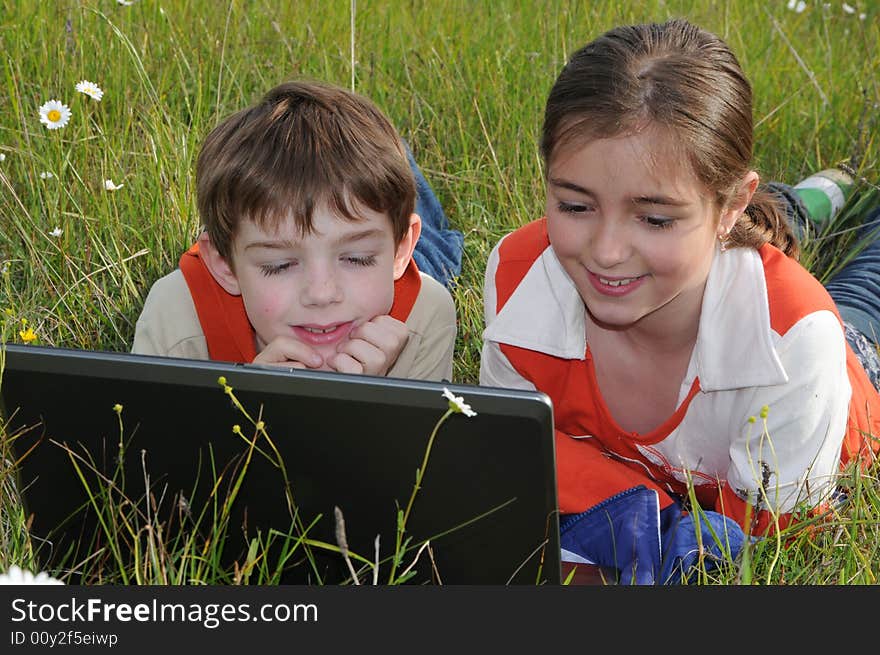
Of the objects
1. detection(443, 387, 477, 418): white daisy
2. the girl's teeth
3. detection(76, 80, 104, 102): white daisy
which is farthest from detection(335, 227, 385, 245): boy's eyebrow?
detection(76, 80, 104, 102): white daisy

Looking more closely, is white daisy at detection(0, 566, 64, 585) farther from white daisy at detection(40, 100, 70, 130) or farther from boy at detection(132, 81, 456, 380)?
white daisy at detection(40, 100, 70, 130)

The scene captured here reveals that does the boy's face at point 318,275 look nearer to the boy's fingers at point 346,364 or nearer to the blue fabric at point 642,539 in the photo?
the boy's fingers at point 346,364

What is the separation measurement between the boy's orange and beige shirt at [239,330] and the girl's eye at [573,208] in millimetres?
597

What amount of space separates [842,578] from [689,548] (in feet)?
0.98

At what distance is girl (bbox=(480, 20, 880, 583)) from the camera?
6.32 ft

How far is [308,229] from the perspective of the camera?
6.93ft

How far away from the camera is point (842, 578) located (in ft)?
5.99

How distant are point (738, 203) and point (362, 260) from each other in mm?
729

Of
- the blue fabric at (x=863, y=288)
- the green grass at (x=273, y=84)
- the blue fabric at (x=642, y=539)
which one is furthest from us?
the blue fabric at (x=863, y=288)

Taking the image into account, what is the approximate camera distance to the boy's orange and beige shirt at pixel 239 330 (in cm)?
244

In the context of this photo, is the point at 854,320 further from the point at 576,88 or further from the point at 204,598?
the point at 204,598

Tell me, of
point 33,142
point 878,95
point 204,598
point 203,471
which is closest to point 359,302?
point 203,471

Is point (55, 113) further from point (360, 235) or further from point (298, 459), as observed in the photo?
point (298, 459)

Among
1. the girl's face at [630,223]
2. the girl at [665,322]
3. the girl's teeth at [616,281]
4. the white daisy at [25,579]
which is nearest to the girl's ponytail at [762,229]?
the girl at [665,322]
